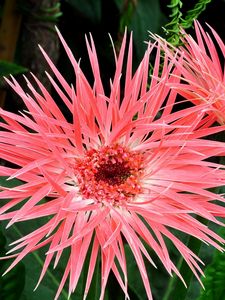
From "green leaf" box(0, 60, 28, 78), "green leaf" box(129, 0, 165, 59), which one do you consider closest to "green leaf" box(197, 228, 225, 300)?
"green leaf" box(0, 60, 28, 78)

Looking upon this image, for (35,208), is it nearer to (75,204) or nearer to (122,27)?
(75,204)

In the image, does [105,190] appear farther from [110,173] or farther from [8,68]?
[8,68]

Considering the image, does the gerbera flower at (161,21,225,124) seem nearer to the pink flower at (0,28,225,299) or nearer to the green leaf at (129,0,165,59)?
the pink flower at (0,28,225,299)

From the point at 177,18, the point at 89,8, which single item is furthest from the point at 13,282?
the point at 89,8

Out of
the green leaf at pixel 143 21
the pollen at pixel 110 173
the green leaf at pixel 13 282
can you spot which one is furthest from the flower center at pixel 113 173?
the green leaf at pixel 143 21

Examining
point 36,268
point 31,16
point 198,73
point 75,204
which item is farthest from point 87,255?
point 31,16
